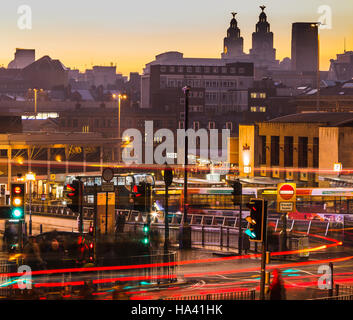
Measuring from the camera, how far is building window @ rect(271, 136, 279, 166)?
6425 cm

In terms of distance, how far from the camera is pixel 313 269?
1076 inches

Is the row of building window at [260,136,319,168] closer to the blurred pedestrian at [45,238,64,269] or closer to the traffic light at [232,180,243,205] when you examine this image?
the traffic light at [232,180,243,205]

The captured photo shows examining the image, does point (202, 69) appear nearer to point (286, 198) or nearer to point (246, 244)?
point (246, 244)

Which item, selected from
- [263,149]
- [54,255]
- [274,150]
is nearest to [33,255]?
[54,255]

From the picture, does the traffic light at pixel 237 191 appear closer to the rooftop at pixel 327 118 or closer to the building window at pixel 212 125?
the rooftop at pixel 327 118

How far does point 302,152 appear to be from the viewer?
6166 centimetres

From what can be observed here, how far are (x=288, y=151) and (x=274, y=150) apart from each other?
6.90 ft

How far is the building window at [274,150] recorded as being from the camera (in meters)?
64.2

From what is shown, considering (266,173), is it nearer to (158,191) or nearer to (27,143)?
(158,191)

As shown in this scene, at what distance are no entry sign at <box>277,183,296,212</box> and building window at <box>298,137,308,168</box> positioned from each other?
103 ft

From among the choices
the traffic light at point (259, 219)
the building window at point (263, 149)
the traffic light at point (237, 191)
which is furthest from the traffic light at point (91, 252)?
the building window at point (263, 149)

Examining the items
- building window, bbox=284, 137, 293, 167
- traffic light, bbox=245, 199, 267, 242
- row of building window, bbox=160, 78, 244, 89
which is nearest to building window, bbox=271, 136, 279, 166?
building window, bbox=284, 137, 293, 167

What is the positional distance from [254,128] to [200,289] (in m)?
42.6
